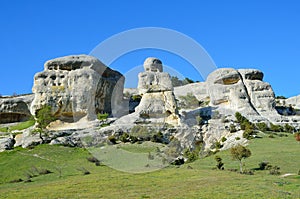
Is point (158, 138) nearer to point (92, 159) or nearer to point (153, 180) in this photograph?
point (92, 159)

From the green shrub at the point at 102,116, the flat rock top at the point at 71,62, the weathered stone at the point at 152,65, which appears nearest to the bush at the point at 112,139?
the green shrub at the point at 102,116

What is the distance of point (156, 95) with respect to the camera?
54.5 metres

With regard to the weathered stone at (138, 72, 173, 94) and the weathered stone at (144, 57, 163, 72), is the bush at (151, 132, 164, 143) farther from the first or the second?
the weathered stone at (144, 57, 163, 72)

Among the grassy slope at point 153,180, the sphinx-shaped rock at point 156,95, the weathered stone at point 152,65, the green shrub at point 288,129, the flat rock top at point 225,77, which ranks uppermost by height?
the weathered stone at point 152,65

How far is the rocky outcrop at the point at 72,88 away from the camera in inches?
2190

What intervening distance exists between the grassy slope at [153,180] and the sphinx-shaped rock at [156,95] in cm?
1282

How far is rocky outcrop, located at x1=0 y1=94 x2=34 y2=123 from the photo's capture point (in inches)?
2808

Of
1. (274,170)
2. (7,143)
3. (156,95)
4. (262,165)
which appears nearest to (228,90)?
(156,95)

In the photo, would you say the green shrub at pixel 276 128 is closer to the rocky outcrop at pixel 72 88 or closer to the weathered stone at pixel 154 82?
the weathered stone at pixel 154 82

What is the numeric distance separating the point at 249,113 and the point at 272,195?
127ft

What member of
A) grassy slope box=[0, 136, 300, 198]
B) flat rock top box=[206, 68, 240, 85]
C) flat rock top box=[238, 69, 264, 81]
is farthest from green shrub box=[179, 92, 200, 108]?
grassy slope box=[0, 136, 300, 198]

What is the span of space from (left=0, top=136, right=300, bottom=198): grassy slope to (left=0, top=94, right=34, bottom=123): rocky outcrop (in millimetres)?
31019

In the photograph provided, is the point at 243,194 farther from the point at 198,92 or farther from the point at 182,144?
the point at 198,92

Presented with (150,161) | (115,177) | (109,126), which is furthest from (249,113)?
(115,177)
